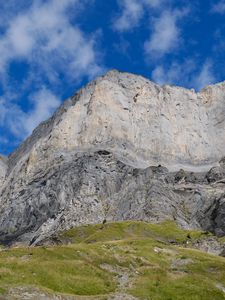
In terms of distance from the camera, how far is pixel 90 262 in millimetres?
62188

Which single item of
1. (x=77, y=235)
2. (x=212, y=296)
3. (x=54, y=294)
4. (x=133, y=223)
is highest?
(x=133, y=223)

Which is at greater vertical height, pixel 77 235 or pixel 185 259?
pixel 77 235

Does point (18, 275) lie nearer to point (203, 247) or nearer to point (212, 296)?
point (212, 296)

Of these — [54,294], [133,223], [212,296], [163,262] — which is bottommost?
[54,294]

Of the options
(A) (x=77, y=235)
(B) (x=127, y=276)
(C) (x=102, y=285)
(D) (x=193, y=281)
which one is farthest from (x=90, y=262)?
(A) (x=77, y=235)

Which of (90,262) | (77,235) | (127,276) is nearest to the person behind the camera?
(127,276)

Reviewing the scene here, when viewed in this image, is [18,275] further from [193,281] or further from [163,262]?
[163,262]

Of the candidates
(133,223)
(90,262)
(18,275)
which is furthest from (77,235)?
(18,275)

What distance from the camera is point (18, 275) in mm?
50344

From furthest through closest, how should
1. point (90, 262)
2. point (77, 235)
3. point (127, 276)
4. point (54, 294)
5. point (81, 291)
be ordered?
point (77, 235), point (90, 262), point (127, 276), point (81, 291), point (54, 294)

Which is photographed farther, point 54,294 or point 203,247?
point 203,247

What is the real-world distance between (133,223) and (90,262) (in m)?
136

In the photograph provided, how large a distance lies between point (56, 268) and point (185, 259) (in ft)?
97.3

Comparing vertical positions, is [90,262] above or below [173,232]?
below
